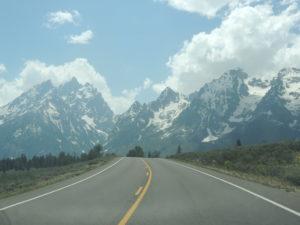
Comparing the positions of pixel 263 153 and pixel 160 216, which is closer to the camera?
pixel 160 216

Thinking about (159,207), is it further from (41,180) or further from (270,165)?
(270,165)

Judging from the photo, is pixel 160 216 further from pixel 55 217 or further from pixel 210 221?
pixel 55 217

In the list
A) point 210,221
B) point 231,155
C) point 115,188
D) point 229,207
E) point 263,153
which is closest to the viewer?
point 210,221

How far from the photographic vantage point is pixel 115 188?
2170 centimetres

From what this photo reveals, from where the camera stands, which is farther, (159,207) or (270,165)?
(270,165)

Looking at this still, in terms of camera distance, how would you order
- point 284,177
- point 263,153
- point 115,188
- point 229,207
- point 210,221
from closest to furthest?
1. point 210,221
2. point 229,207
3. point 115,188
4. point 284,177
5. point 263,153

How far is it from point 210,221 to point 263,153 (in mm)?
31669

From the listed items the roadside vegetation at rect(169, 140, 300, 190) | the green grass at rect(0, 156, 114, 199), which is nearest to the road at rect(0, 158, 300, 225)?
the roadside vegetation at rect(169, 140, 300, 190)

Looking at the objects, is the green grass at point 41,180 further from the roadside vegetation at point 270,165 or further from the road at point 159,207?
the roadside vegetation at point 270,165

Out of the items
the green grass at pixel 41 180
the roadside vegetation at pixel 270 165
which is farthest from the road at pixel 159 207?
the green grass at pixel 41 180

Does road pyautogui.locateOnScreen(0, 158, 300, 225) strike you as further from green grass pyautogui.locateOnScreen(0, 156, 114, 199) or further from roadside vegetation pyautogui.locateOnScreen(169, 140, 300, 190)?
green grass pyautogui.locateOnScreen(0, 156, 114, 199)

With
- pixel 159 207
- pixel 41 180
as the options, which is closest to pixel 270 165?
pixel 41 180

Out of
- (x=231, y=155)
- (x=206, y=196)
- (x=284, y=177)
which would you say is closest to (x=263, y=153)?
(x=231, y=155)

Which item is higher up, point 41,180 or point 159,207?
point 41,180
